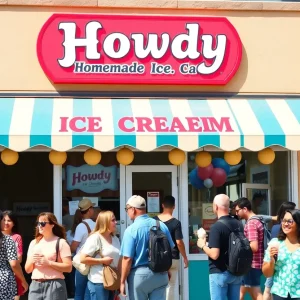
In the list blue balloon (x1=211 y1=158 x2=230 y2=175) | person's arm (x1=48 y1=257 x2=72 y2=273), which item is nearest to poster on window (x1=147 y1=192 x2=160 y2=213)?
blue balloon (x1=211 y1=158 x2=230 y2=175)

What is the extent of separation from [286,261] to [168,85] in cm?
484

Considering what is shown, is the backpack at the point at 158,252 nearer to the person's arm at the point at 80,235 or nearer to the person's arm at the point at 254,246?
the person's arm at the point at 254,246

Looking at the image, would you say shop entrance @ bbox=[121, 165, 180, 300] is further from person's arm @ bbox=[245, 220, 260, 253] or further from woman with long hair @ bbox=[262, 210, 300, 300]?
woman with long hair @ bbox=[262, 210, 300, 300]

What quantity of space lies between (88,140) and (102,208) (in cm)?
180

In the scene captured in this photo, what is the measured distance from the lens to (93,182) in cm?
1103

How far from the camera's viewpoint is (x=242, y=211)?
9.54 m

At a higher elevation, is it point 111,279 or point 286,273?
point 286,273

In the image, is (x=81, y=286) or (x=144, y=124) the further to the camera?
(x=144, y=124)

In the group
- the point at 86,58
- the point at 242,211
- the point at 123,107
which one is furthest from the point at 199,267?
the point at 86,58

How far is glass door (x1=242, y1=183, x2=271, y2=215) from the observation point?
37.4 ft

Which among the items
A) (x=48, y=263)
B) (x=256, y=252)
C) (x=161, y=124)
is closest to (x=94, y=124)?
(x=161, y=124)

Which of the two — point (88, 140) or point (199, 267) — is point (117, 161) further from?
point (199, 267)

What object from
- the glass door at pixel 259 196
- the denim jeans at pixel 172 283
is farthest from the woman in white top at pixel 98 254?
the glass door at pixel 259 196

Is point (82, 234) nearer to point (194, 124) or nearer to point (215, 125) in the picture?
point (194, 124)
